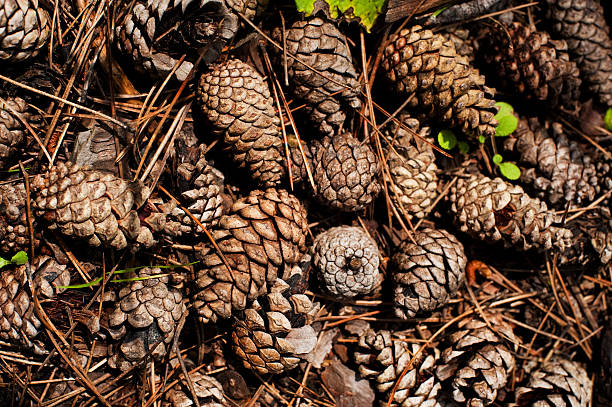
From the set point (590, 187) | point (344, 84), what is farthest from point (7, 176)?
point (590, 187)

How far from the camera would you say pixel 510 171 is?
8.36 ft

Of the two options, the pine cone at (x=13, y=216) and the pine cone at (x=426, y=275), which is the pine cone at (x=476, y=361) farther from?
the pine cone at (x=13, y=216)

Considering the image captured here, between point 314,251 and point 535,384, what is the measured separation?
1.38 m

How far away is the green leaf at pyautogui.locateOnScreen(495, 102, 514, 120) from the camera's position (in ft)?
8.30

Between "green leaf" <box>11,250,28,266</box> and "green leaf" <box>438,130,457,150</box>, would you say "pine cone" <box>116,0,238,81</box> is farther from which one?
"green leaf" <box>438,130,457,150</box>

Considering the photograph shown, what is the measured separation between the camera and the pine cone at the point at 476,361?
2.24 m

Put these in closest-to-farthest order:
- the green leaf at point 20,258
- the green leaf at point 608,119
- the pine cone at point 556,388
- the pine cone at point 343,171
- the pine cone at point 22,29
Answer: the pine cone at point 22,29
the green leaf at point 20,258
the pine cone at point 343,171
the pine cone at point 556,388
the green leaf at point 608,119

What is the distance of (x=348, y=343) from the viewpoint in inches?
95.3

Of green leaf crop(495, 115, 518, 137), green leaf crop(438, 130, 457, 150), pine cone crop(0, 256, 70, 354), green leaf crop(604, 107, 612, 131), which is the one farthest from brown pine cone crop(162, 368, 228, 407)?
green leaf crop(604, 107, 612, 131)

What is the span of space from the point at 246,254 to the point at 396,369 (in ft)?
3.25

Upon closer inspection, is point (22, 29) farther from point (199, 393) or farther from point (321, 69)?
point (199, 393)

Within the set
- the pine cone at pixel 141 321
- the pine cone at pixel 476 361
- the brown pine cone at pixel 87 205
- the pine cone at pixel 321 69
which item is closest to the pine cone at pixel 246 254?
the pine cone at pixel 141 321

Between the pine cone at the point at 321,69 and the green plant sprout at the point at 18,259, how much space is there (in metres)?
1.40

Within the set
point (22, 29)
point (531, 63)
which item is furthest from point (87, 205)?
point (531, 63)
